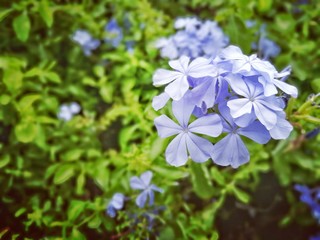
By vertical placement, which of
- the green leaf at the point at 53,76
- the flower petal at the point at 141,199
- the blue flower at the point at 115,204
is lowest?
the blue flower at the point at 115,204

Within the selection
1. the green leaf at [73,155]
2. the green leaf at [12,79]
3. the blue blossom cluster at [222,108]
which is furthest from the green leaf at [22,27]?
the blue blossom cluster at [222,108]

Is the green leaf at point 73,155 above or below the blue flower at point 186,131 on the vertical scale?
below

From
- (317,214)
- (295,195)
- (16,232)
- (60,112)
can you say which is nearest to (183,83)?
(16,232)

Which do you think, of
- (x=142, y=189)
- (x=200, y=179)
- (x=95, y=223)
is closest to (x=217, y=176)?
(x=200, y=179)

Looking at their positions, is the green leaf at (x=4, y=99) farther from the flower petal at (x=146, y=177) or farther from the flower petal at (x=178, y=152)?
the flower petal at (x=178, y=152)

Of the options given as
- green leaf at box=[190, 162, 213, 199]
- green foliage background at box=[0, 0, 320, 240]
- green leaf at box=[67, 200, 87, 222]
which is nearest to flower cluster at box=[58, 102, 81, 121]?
green foliage background at box=[0, 0, 320, 240]

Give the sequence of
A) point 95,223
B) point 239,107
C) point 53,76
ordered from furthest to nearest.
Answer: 1. point 53,76
2. point 95,223
3. point 239,107

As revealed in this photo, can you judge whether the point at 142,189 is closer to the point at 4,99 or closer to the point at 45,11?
the point at 4,99

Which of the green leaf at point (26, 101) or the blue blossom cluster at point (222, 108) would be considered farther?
the green leaf at point (26, 101)
